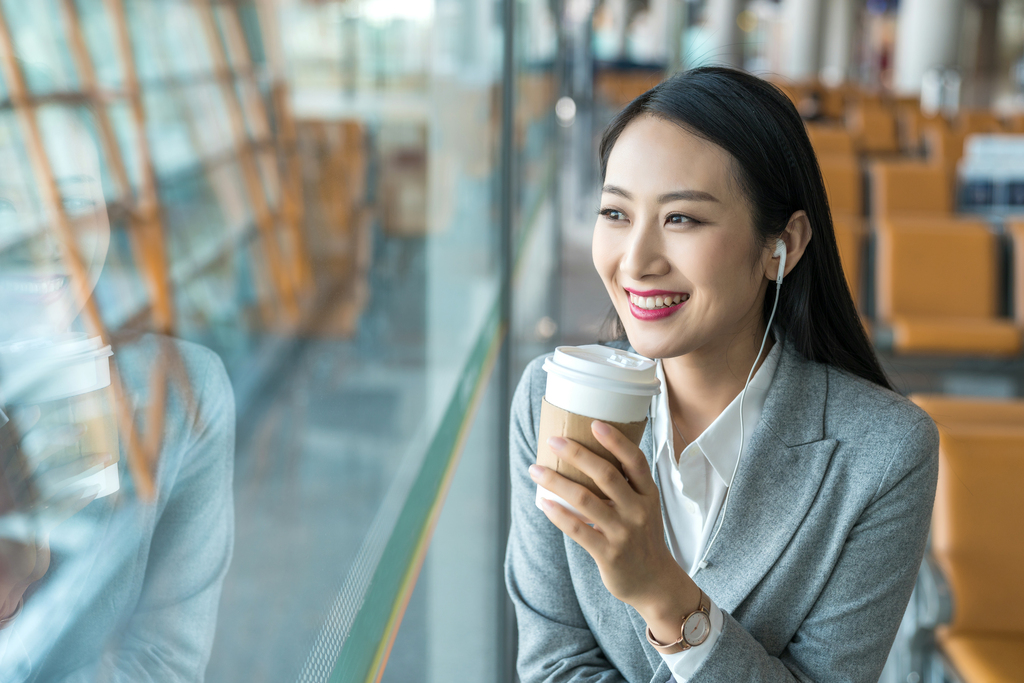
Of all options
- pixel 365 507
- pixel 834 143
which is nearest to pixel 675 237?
pixel 365 507

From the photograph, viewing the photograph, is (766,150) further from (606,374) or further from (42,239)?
(42,239)

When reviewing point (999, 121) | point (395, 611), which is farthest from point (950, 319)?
point (999, 121)

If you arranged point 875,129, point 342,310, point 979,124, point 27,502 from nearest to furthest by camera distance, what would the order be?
point 27,502 < point 342,310 < point 979,124 < point 875,129

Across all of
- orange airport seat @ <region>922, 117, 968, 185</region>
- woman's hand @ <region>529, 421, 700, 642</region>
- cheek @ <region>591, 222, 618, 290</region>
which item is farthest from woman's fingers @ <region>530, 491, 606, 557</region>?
orange airport seat @ <region>922, 117, 968, 185</region>

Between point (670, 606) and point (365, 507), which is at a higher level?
point (670, 606)

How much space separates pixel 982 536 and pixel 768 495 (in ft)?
2.89

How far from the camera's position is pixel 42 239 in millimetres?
A: 486

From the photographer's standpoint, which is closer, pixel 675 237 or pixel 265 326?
pixel 675 237

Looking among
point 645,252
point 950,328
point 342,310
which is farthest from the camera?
point 342,310

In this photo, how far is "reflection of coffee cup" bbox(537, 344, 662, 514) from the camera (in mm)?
756

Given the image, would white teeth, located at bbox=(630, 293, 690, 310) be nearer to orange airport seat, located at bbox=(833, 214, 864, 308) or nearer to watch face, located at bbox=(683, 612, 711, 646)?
watch face, located at bbox=(683, 612, 711, 646)

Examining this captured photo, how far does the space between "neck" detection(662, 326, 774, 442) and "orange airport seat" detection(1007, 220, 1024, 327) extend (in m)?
3.23

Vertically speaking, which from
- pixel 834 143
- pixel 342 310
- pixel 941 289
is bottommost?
pixel 342 310

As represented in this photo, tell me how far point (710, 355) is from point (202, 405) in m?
0.73
